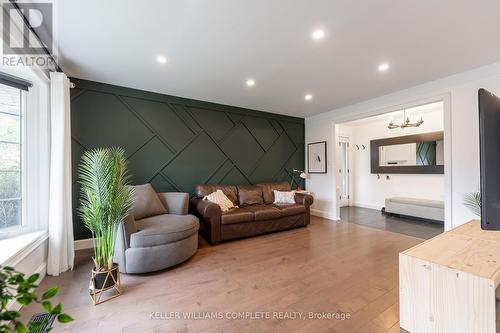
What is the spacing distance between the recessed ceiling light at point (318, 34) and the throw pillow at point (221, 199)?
2732 mm

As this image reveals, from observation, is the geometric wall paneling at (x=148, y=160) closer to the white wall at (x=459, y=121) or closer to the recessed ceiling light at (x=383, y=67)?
the recessed ceiling light at (x=383, y=67)

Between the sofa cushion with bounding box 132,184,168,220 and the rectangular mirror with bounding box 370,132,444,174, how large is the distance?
18.6 ft

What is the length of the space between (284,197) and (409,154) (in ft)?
11.6

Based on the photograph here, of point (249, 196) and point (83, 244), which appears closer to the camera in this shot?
point (83, 244)

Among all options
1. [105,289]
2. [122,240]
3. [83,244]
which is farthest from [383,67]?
[83,244]

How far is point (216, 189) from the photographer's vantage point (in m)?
4.03

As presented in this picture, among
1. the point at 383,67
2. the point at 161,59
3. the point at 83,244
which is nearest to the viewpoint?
the point at 161,59

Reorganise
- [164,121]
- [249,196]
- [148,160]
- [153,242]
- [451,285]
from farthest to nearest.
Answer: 1. [249,196]
2. [164,121]
3. [148,160]
4. [153,242]
5. [451,285]

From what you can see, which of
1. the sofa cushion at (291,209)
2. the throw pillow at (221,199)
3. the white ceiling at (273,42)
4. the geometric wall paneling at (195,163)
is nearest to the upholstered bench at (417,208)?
the sofa cushion at (291,209)

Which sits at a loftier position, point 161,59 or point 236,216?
point 161,59

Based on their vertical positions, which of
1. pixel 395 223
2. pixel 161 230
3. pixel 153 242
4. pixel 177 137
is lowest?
pixel 395 223

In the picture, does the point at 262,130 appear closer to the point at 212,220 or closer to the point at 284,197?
the point at 284,197

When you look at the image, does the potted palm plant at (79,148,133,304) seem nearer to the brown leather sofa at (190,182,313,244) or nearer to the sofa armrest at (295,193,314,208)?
the brown leather sofa at (190,182,313,244)

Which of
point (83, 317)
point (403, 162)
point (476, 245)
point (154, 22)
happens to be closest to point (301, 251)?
point (476, 245)
